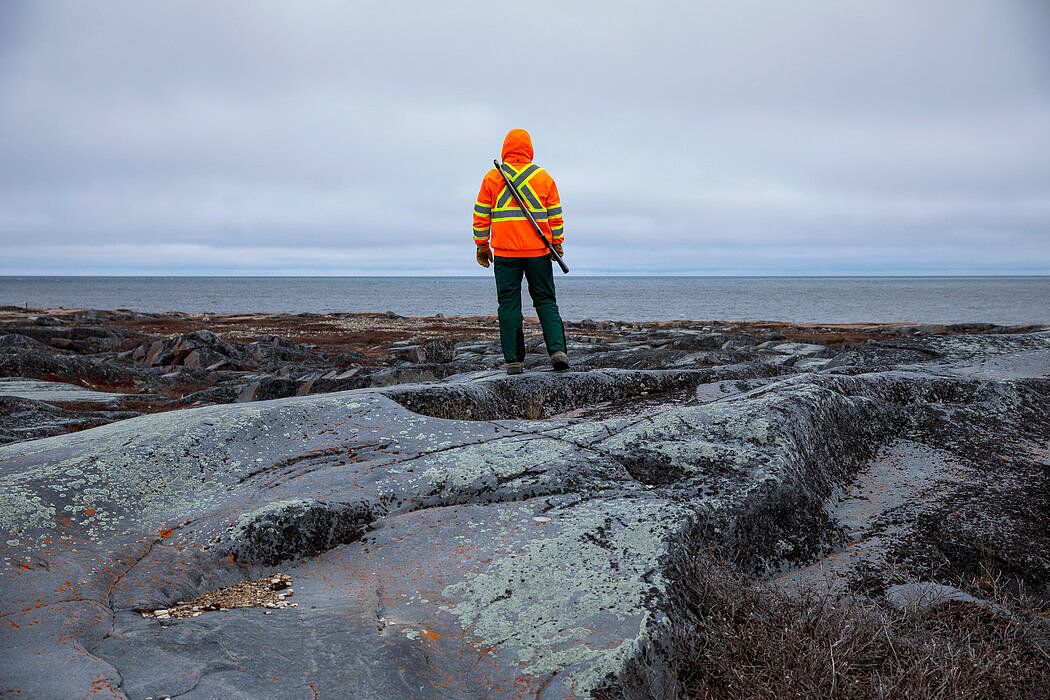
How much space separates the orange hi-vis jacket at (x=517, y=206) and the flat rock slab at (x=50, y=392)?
865 centimetres

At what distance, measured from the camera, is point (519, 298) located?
7.49m

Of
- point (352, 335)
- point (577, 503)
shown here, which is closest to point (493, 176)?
point (577, 503)

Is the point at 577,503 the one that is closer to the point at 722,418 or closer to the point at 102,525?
the point at 722,418

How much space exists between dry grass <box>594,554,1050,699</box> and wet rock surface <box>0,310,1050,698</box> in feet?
0.56

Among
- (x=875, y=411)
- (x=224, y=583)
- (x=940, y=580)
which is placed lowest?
(x=940, y=580)

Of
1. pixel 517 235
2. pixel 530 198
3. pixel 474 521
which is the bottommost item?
pixel 474 521

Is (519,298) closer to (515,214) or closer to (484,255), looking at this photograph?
(484,255)

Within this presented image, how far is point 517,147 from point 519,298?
5.66 ft

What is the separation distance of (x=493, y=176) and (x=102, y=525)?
5.11 metres

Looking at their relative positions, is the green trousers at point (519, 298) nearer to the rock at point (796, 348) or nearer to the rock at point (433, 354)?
the rock at point (796, 348)

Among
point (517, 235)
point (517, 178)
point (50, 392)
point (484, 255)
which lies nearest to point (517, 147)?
point (517, 178)

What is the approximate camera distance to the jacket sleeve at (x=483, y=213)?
732 centimetres

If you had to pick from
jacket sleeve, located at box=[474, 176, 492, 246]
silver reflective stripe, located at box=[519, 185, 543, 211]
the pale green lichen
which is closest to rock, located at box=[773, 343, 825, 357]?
silver reflective stripe, located at box=[519, 185, 543, 211]

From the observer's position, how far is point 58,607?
2.99m
